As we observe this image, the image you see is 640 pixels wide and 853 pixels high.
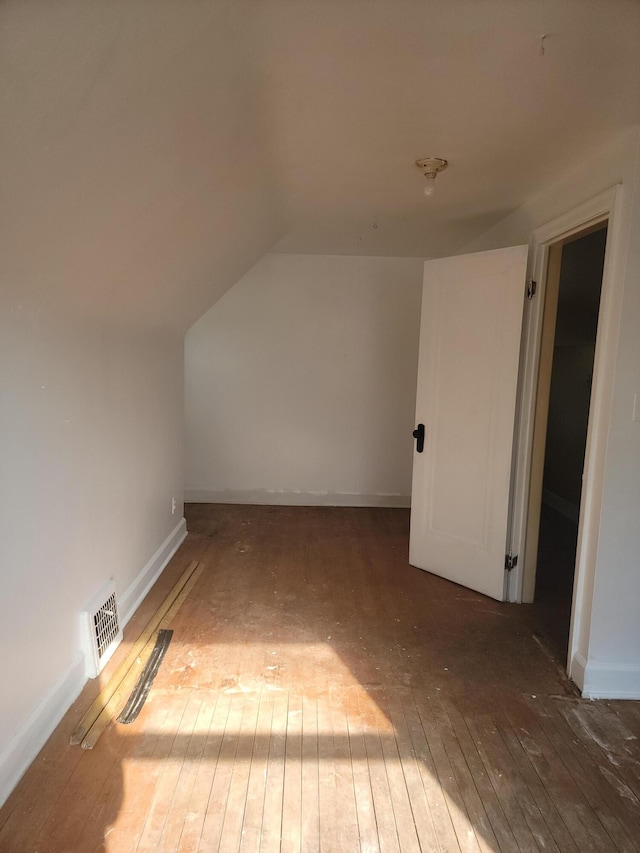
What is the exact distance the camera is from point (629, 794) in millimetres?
1714

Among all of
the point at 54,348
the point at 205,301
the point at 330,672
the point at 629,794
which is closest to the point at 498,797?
the point at 629,794

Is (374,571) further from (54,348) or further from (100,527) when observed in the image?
(54,348)

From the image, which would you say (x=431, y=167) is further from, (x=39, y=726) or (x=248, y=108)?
(x=39, y=726)

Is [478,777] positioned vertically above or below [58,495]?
below

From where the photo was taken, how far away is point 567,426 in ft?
15.1

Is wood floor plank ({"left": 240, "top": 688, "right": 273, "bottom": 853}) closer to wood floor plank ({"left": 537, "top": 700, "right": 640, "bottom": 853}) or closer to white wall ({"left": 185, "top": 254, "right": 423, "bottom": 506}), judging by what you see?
wood floor plank ({"left": 537, "top": 700, "right": 640, "bottom": 853})

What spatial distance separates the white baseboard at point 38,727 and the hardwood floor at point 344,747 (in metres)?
0.04

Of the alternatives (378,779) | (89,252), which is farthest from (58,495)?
(378,779)

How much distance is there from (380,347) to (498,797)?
3.61m

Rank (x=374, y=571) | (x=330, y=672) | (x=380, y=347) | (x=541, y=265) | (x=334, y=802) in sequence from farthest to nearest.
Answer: (x=380, y=347) → (x=374, y=571) → (x=541, y=265) → (x=330, y=672) → (x=334, y=802)

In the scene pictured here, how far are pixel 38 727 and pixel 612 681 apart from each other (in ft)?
A: 7.67

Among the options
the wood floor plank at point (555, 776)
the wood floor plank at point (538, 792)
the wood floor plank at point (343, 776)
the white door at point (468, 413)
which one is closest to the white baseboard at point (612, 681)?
the wood floor plank at point (555, 776)

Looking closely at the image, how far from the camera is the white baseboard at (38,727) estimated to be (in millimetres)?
1657

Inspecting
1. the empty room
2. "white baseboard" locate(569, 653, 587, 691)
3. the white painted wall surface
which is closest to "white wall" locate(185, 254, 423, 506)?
the empty room
